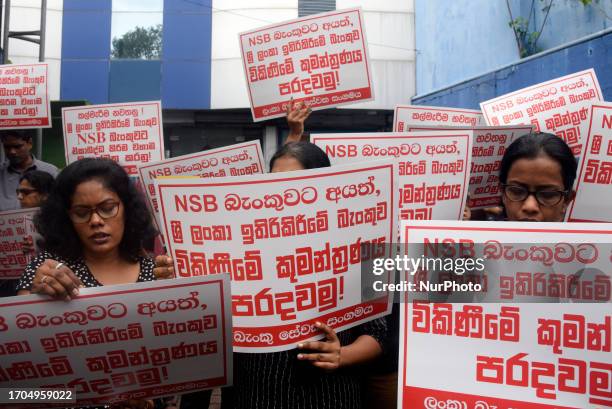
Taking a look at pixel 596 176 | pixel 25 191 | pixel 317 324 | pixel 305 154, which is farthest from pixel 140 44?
pixel 317 324

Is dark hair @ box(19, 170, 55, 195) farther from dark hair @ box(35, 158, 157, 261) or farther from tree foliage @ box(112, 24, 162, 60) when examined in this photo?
tree foliage @ box(112, 24, 162, 60)

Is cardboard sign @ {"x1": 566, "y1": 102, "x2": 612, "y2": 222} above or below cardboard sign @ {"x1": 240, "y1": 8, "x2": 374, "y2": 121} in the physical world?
below

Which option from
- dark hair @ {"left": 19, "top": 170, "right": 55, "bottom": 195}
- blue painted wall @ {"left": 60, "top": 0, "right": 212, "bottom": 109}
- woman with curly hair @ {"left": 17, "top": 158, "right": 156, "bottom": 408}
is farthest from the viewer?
blue painted wall @ {"left": 60, "top": 0, "right": 212, "bottom": 109}

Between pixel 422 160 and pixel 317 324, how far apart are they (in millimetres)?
1042

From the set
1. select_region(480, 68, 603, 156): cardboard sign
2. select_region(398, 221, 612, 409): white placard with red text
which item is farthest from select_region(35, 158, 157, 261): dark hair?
select_region(480, 68, 603, 156): cardboard sign

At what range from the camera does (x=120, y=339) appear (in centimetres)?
140

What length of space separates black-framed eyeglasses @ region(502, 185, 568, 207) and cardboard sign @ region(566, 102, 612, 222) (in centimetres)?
61

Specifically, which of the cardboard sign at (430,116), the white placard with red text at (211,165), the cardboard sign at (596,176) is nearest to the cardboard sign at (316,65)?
the cardboard sign at (430,116)

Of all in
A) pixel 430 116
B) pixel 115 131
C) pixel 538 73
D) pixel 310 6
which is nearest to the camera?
pixel 430 116

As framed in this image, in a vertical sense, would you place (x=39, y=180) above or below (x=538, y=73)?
below

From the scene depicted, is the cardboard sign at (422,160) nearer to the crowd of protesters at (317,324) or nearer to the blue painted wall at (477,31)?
the crowd of protesters at (317,324)

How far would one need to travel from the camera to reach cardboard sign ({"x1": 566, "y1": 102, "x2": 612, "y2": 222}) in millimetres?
2363

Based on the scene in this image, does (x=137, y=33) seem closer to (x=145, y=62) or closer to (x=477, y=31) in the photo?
(x=145, y=62)

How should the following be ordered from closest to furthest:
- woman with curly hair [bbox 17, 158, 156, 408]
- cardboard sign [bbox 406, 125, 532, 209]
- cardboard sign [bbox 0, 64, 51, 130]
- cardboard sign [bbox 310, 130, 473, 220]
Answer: woman with curly hair [bbox 17, 158, 156, 408] < cardboard sign [bbox 310, 130, 473, 220] < cardboard sign [bbox 406, 125, 532, 209] < cardboard sign [bbox 0, 64, 51, 130]
